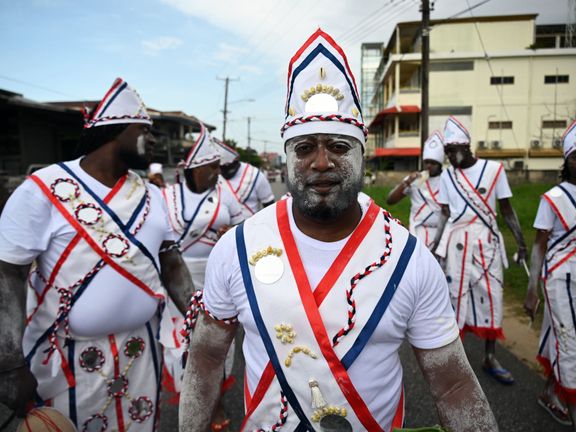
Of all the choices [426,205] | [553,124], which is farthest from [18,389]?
[553,124]

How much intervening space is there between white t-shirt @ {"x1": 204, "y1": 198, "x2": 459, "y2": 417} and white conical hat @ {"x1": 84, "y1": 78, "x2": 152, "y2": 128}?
4.81 ft

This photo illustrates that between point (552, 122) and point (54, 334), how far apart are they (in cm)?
4341

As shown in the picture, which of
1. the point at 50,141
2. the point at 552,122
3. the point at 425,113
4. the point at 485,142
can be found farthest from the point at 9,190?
the point at 552,122

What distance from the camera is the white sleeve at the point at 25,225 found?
215 centimetres

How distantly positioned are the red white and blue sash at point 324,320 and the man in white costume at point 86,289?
3.54 feet

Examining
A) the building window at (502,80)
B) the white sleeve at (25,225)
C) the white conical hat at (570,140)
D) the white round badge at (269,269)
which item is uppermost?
the building window at (502,80)

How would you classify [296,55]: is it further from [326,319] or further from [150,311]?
[150,311]

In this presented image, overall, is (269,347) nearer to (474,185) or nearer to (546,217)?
(546,217)

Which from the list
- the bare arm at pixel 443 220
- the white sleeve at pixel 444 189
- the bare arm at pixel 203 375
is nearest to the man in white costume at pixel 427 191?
the bare arm at pixel 443 220

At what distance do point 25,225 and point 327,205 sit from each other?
159cm

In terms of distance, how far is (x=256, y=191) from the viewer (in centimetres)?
619

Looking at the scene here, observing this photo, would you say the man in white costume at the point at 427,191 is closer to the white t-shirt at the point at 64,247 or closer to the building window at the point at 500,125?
the white t-shirt at the point at 64,247

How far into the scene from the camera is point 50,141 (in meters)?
18.5

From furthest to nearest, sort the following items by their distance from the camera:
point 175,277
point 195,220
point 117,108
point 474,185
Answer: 1. point 474,185
2. point 195,220
3. point 175,277
4. point 117,108
